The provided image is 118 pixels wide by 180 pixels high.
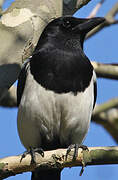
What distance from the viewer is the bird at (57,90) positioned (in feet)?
13.8

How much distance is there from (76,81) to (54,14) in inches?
42.6

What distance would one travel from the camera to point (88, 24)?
171 inches

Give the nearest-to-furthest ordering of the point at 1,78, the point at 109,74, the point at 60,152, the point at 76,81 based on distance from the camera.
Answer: the point at 1,78 → the point at 60,152 → the point at 76,81 → the point at 109,74

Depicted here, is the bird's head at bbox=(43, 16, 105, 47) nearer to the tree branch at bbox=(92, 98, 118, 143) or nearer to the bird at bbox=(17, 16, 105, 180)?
the bird at bbox=(17, 16, 105, 180)

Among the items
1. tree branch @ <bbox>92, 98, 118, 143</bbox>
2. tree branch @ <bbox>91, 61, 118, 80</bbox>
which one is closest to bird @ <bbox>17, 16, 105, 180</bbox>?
tree branch @ <bbox>91, 61, 118, 80</bbox>

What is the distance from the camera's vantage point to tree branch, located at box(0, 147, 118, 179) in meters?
2.93

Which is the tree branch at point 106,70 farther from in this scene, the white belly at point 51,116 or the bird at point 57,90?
the white belly at point 51,116

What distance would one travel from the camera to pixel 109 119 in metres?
6.21

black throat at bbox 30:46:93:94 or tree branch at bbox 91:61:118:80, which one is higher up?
black throat at bbox 30:46:93:94

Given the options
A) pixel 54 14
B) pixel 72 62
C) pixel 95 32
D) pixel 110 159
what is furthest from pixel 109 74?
pixel 110 159

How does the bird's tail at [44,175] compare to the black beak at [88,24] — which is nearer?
the black beak at [88,24]

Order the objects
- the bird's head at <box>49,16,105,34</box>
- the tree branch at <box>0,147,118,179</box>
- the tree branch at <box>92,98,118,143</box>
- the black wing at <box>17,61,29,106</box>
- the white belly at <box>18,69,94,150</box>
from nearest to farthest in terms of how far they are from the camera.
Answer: the tree branch at <box>0,147,118,179</box> < the white belly at <box>18,69,94,150</box> < the bird's head at <box>49,16,105,34</box> < the black wing at <box>17,61,29,106</box> < the tree branch at <box>92,98,118,143</box>

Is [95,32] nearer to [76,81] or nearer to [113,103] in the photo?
[113,103]

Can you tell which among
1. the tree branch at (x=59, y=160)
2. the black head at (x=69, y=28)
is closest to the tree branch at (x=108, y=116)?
the black head at (x=69, y=28)
